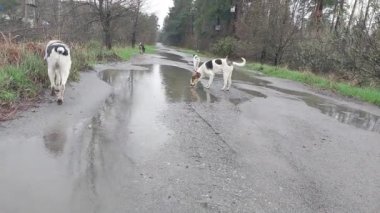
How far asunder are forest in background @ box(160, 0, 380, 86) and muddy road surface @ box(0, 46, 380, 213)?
8.40 metres

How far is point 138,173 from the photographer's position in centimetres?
491

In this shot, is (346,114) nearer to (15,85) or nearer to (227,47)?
(15,85)

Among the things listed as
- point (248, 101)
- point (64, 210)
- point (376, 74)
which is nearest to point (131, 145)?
point (64, 210)

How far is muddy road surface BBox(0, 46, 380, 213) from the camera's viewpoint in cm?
423

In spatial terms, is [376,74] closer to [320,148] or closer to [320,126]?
[320,126]

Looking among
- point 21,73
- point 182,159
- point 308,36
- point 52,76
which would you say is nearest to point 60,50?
point 52,76

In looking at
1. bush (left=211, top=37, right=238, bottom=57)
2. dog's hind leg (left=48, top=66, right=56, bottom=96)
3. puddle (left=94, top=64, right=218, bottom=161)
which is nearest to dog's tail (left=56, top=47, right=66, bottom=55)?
dog's hind leg (left=48, top=66, right=56, bottom=96)

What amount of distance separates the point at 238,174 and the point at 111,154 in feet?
6.27

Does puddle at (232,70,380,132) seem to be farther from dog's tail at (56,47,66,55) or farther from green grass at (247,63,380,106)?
dog's tail at (56,47,66,55)

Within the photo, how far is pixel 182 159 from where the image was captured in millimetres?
5605

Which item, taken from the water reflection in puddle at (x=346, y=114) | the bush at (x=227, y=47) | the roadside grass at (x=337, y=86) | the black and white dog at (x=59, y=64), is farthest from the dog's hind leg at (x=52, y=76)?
the bush at (x=227, y=47)

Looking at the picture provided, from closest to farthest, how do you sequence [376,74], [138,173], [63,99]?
[138,173]
[63,99]
[376,74]

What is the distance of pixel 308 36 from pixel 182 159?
879 inches

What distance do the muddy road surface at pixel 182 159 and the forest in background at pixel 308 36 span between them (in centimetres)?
840
